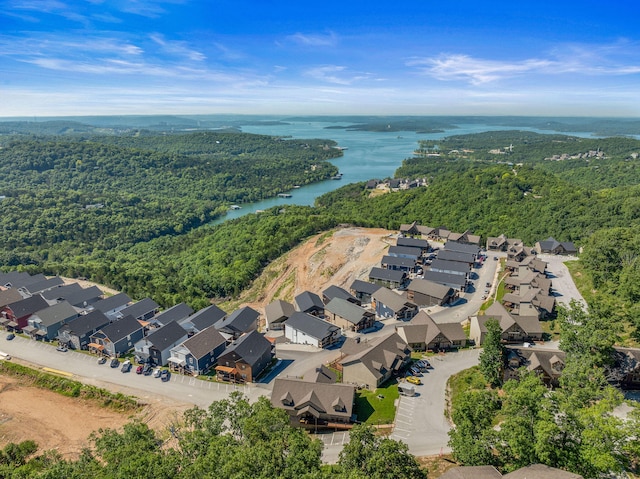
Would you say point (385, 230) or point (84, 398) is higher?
point (385, 230)

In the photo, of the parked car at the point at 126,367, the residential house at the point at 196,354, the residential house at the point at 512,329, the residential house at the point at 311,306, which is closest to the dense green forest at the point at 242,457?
the residential house at the point at 196,354

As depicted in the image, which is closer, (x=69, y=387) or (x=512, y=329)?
(x=69, y=387)

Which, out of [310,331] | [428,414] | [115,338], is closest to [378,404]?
[428,414]

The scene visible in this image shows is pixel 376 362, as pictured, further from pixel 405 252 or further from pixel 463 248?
pixel 463 248

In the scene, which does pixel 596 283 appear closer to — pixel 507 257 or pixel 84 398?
pixel 507 257

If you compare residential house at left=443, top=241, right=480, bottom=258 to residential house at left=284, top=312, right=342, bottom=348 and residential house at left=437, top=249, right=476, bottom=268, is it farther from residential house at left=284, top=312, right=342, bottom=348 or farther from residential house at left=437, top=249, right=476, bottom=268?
residential house at left=284, top=312, right=342, bottom=348

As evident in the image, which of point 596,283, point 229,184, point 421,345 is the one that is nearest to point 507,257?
point 596,283
